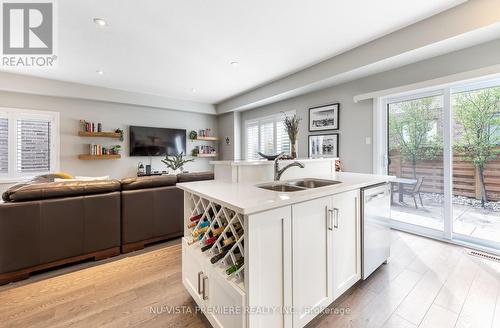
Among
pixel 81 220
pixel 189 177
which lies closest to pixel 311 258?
pixel 189 177

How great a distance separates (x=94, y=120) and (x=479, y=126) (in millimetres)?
6514

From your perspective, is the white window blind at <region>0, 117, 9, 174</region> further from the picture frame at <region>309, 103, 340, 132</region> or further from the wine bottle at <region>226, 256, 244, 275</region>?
the picture frame at <region>309, 103, 340, 132</region>

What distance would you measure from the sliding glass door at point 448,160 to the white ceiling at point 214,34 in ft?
3.74

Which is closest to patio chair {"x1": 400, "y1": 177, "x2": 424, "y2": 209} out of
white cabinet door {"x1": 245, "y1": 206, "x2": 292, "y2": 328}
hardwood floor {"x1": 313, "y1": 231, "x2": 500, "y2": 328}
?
hardwood floor {"x1": 313, "y1": 231, "x2": 500, "y2": 328}

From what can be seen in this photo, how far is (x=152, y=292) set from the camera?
69.8 inches

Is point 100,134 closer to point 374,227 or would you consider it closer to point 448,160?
point 374,227

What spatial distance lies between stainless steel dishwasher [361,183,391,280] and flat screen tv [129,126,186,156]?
4816mm

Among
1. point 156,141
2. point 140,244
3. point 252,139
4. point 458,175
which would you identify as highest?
point 252,139

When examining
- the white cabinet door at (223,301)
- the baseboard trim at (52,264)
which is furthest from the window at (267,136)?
the white cabinet door at (223,301)

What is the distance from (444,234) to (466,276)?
96 centimetres

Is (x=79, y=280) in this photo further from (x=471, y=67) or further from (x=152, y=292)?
(x=471, y=67)

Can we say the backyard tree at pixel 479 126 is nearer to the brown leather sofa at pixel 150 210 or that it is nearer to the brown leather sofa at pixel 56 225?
the brown leather sofa at pixel 150 210

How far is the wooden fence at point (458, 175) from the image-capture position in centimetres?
247

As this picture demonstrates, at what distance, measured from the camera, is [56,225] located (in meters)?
2.07
